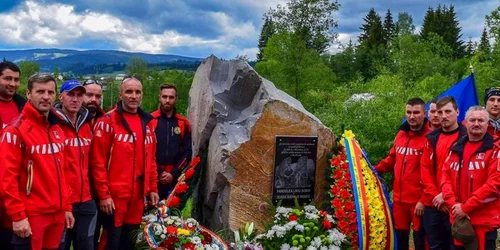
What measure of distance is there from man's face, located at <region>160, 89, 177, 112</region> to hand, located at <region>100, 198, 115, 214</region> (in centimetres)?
159

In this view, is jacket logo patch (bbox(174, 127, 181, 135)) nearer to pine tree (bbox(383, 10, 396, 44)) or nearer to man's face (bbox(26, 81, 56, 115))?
man's face (bbox(26, 81, 56, 115))

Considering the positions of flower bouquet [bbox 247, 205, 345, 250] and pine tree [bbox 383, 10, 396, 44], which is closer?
flower bouquet [bbox 247, 205, 345, 250]

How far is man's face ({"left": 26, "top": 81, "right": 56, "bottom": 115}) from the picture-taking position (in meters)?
3.91

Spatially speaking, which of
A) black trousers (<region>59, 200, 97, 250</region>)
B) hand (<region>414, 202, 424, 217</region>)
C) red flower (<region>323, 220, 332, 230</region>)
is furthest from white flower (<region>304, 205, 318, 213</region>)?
black trousers (<region>59, 200, 97, 250</region>)

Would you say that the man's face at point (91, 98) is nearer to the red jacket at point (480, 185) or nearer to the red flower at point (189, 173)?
the red flower at point (189, 173)

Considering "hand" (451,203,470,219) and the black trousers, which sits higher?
"hand" (451,203,470,219)

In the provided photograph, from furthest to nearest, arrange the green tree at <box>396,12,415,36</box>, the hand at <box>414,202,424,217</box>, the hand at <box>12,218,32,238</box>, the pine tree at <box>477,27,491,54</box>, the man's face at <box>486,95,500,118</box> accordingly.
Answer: the green tree at <box>396,12,415,36</box> < the pine tree at <box>477,27,491,54</box> < the man's face at <box>486,95,500,118</box> < the hand at <box>414,202,424,217</box> < the hand at <box>12,218,32,238</box>

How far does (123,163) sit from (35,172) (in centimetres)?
108

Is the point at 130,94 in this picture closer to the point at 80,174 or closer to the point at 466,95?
the point at 80,174

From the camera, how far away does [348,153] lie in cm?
609

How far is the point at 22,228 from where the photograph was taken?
372 cm

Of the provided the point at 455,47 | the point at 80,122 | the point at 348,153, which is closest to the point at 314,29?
the point at 348,153

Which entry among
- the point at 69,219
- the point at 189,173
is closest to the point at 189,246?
the point at 189,173

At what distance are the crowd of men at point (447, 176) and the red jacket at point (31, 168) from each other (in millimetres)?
3444
